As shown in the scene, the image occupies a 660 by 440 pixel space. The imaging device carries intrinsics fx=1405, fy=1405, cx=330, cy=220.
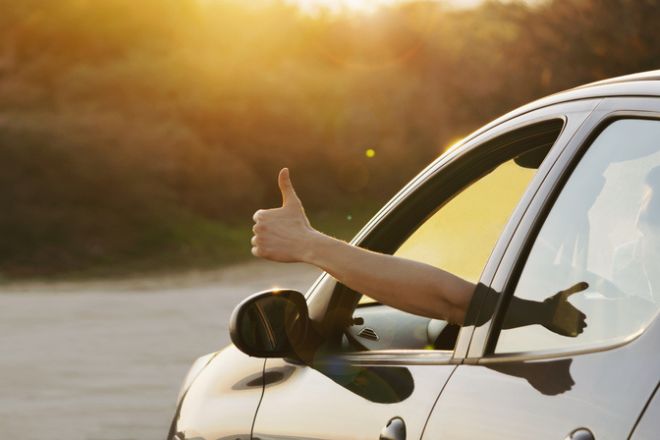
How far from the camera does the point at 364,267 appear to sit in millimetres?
2998

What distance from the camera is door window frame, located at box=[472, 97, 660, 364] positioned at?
2377mm

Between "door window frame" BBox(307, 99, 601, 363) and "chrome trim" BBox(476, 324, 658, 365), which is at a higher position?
"door window frame" BBox(307, 99, 601, 363)

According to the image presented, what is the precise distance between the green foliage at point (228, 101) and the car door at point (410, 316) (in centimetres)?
2089

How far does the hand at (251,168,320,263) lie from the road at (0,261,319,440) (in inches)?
197

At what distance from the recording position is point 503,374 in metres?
2.29

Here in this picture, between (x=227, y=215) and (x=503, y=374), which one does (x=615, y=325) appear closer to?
(x=503, y=374)

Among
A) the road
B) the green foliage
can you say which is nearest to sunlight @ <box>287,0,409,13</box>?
the green foliage

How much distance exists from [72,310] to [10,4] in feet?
91.9

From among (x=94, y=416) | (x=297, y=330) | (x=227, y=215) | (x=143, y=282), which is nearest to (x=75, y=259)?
(x=143, y=282)

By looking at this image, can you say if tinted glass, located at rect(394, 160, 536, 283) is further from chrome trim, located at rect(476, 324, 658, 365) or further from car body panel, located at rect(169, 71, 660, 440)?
chrome trim, located at rect(476, 324, 658, 365)

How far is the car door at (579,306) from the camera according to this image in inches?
77.4

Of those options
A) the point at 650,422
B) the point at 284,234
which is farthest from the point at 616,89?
the point at 284,234

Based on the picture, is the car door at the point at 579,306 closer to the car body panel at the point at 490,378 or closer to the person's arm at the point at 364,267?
the car body panel at the point at 490,378

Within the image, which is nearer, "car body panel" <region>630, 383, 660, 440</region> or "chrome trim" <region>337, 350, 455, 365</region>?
"car body panel" <region>630, 383, 660, 440</region>
